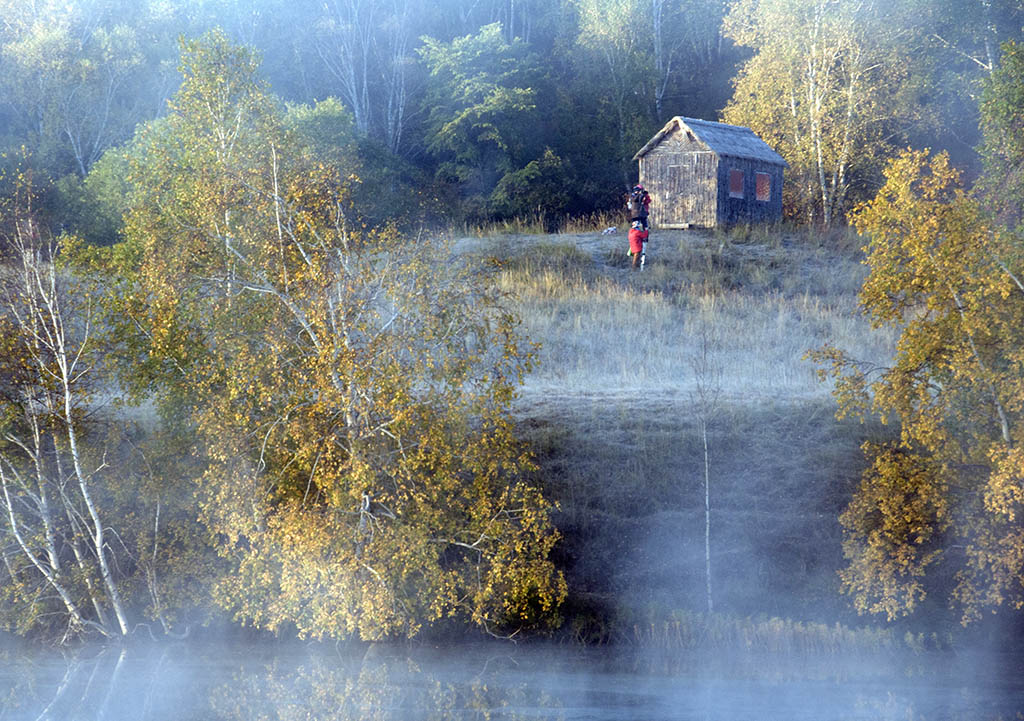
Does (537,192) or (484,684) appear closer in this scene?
(484,684)

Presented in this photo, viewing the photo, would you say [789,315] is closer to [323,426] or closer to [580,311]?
[580,311]

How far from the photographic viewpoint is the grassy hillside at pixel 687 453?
19.4 metres

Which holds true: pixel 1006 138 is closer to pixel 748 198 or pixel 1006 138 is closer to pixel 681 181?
pixel 681 181

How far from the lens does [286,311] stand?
16.3 metres

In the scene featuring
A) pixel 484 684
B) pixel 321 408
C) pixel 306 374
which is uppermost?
pixel 306 374

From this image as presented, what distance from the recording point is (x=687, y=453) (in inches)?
833

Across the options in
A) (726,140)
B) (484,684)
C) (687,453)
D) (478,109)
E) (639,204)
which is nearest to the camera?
(484,684)

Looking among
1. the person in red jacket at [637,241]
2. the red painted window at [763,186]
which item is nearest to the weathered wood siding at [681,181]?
the red painted window at [763,186]

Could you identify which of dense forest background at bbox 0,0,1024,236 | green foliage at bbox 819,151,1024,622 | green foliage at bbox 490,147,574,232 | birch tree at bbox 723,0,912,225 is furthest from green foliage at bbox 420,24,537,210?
green foliage at bbox 819,151,1024,622

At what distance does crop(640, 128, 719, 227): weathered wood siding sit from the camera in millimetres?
37406

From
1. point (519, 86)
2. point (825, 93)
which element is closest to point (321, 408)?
point (825, 93)

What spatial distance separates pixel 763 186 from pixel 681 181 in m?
3.32

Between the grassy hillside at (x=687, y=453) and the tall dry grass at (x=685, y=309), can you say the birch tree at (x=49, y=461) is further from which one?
the tall dry grass at (x=685, y=309)

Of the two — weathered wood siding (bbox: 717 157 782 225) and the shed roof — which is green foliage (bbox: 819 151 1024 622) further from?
the shed roof
